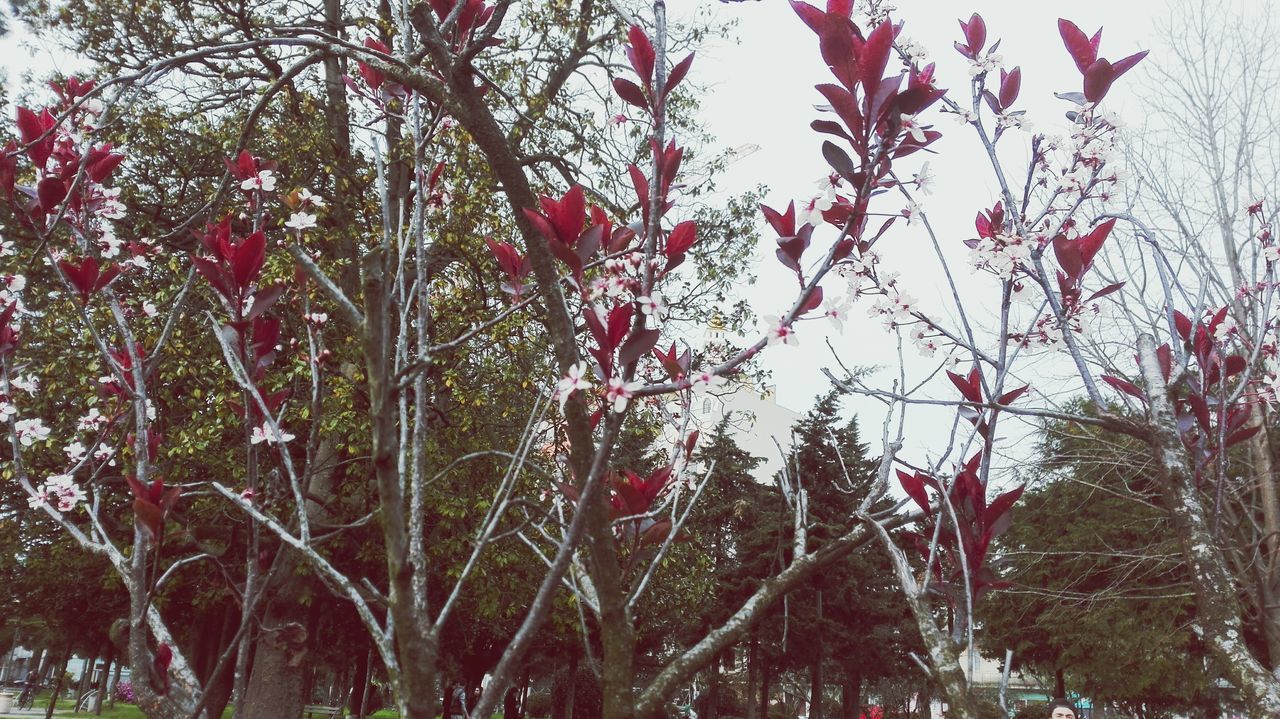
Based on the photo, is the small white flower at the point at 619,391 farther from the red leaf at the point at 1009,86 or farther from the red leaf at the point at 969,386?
the red leaf at the point at 1009,86

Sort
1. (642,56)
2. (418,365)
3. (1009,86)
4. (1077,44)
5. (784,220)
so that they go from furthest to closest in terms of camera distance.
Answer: (1009,86), (1077,44), (642,56), (784,220), (418,365)

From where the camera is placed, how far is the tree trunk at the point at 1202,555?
259cm

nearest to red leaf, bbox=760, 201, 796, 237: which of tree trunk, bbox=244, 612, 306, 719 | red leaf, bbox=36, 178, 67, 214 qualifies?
red leaf, bbox=36, 178, 67, 214

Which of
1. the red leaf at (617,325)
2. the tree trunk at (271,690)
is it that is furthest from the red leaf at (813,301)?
the tree trunk at (271,690)

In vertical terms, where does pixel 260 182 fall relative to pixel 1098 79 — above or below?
below

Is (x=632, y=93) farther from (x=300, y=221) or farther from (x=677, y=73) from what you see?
(x=300, y=221)

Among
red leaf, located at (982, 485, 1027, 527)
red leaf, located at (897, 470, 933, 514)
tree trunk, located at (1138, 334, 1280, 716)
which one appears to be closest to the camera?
red leaf, located at (982, 485, 1027, 527)

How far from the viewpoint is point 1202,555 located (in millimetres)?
2703

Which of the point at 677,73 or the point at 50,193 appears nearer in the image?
the point at 677,73

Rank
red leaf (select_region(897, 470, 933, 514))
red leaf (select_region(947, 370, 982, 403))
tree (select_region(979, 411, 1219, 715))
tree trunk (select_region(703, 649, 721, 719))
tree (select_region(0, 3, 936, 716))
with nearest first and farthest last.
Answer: tree (select_region(0, 3, 936, 716)), red leaf (select_region(897, 470, 933, 514)), red leaf (select_region(947, 370, 982, 403)), tree (select_region(979, 411, 1219, 715)), tree trunk (select_region(703, 649, 721, 719))

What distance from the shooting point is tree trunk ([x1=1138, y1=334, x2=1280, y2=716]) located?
2.59m

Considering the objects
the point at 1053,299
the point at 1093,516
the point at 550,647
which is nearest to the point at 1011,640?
the point at 1093,516

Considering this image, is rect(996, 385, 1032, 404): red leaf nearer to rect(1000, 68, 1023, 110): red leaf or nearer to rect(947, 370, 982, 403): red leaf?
rect(947, 370, 982, 403): red leaf

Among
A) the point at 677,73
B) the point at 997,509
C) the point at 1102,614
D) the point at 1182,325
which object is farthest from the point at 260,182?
the point at 1102,614
